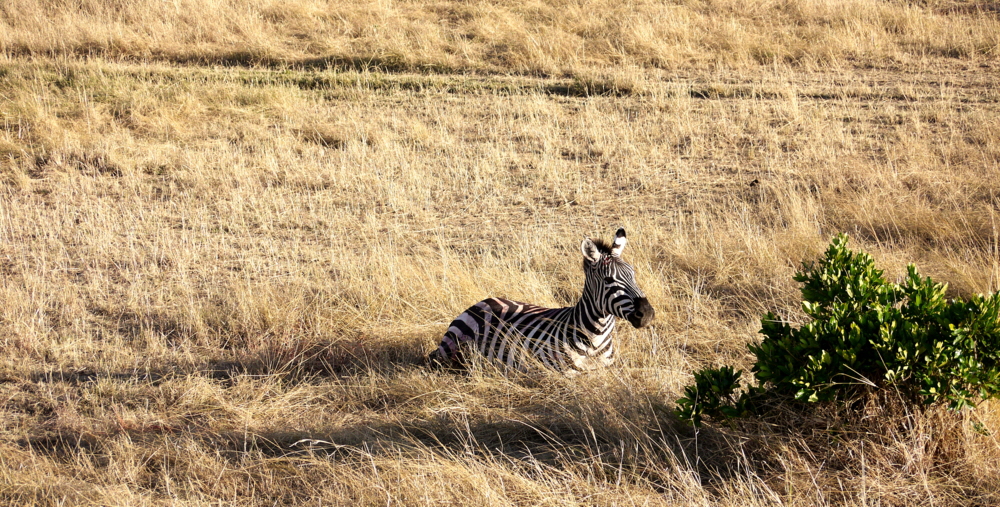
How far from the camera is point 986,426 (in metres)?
3.79

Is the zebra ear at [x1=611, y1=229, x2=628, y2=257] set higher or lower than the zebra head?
higher

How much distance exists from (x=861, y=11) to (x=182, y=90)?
11.1 metres

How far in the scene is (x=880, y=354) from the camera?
3.61 meters

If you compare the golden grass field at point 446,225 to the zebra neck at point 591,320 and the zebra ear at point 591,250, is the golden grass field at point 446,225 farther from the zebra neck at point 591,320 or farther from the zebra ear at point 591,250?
the zebra ear at point 591,250

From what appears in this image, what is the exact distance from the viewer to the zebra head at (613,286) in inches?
172

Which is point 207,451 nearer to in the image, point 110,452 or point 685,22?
point 110,452

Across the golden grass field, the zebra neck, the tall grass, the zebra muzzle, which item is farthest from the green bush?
the tall grass

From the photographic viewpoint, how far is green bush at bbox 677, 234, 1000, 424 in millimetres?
3525

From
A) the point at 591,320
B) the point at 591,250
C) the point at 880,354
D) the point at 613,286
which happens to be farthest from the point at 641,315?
the point at 880,354

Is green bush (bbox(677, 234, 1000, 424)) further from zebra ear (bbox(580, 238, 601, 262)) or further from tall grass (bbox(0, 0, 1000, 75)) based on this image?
tall grass (bbox(0, 0, 1000, 75))

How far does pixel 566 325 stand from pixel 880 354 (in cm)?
173

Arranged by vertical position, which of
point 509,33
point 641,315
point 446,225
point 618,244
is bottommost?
point 446,225

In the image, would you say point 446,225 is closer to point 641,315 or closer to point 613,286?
point 613,286

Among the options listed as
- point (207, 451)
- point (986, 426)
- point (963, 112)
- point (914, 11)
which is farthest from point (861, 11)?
point (207, 451)
